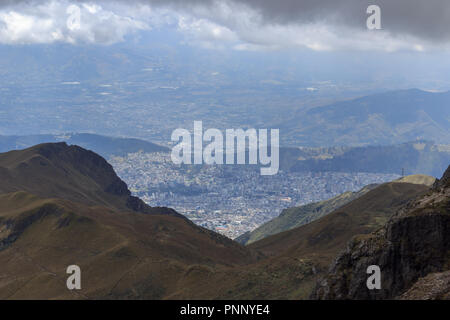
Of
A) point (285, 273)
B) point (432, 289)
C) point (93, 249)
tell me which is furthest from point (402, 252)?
point (93, 249)

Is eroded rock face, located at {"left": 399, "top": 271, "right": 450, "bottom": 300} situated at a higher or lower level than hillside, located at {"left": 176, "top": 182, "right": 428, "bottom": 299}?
higher

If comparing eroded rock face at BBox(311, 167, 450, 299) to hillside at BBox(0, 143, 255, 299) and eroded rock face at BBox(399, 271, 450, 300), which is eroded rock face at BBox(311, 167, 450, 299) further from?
hillside at BBox(0, 143, 255, 299)

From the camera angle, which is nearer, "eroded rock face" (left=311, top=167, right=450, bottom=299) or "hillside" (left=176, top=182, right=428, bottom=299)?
"eroded rock face" (left=311, top=167, right=450, bottom=299)

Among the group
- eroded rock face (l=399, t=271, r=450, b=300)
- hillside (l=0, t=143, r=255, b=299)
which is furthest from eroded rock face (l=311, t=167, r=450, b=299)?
hillside (l=0, t=143, r=255, b=299)

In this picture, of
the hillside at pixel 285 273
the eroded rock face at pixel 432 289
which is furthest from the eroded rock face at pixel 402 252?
the hillside at pixel 285 273

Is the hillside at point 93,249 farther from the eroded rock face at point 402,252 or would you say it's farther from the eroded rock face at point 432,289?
the eroded rock face at point 432,289
